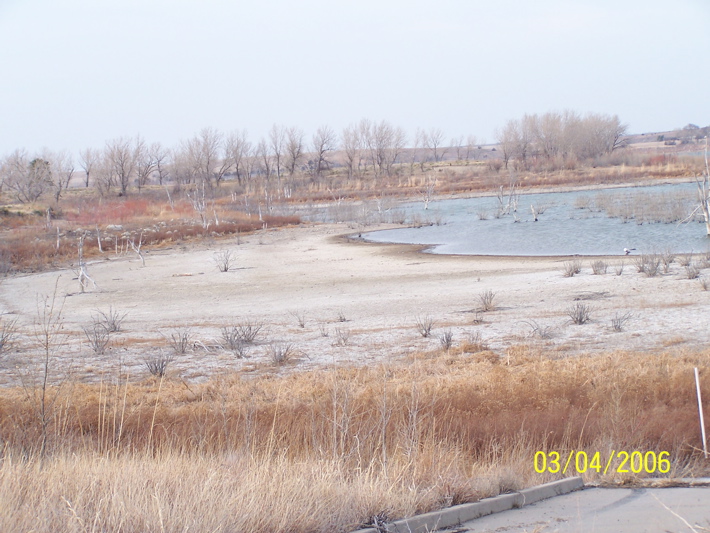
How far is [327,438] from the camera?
261 inches

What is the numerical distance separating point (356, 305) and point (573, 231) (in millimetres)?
20923

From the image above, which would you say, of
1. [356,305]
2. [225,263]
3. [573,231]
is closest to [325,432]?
[356,305]

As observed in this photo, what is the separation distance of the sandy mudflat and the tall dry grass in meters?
1.54

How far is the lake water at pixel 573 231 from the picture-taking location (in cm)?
2822

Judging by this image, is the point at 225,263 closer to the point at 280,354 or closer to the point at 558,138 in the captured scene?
the point at 280,354

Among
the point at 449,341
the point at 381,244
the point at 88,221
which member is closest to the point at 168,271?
the point at 381,244

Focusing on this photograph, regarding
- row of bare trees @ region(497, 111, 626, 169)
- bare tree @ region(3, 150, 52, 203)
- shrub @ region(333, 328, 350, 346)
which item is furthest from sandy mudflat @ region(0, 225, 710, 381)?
row of bare trees @ region(497, 111, 626, 169)

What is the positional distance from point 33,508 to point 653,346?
9400 millimetres

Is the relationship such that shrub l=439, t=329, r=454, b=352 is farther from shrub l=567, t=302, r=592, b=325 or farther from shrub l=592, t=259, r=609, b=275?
shrub l=592, t=259, r=609, b=275

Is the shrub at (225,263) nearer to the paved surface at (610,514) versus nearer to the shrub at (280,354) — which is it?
the shrub at (280,354)

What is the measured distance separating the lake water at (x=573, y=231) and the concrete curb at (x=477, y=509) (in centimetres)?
2129

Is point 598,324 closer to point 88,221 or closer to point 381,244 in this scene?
point 381,244

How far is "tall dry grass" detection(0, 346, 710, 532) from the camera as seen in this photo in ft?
12.9

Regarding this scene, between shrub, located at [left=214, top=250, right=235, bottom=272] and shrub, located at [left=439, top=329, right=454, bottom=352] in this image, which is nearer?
shrub, located at [left=439, top=329, right=454, bottom=352]
